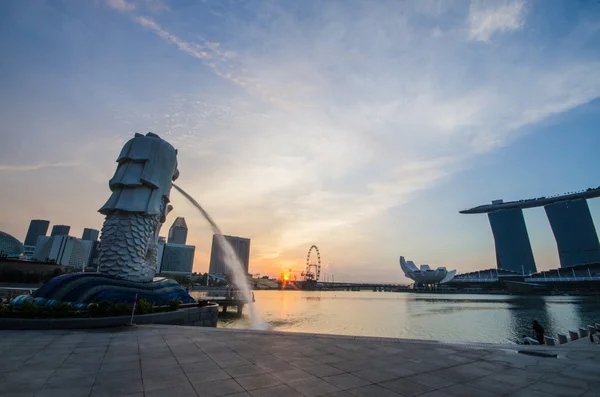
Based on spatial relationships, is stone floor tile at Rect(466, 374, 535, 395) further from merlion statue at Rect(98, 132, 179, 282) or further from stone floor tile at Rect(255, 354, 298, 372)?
merlion statue at Rect(98, 132, 179, 282)

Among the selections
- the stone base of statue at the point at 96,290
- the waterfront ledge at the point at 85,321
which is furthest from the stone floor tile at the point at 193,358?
the stone base of statue at the point at 96,290

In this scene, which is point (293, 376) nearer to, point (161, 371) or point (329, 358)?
point (329, 358)

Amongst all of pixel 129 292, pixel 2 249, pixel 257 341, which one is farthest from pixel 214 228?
pixel 2 249

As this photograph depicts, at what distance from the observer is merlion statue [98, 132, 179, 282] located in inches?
1103

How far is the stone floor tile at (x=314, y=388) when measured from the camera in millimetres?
6711

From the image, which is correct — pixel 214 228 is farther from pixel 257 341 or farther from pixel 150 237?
pixel 257 341

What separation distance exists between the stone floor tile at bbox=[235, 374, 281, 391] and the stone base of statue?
21.2 metres

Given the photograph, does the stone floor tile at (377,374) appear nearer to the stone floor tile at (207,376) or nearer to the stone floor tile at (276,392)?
the stone floor tile at (276,392)

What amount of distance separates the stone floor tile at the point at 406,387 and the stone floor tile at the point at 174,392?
4.55 meters

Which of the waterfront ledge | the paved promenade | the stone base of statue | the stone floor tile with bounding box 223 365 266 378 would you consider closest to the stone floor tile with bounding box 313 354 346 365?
the paved promenade

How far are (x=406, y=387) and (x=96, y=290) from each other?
25.1 m

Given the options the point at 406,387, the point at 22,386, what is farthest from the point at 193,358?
the point at 406,387

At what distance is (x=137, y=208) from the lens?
28797 mm

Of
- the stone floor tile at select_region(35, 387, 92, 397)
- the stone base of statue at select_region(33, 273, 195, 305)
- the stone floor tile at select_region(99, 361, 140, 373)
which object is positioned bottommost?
the stone floor tile at select_region(35, 387, 92, 397)
